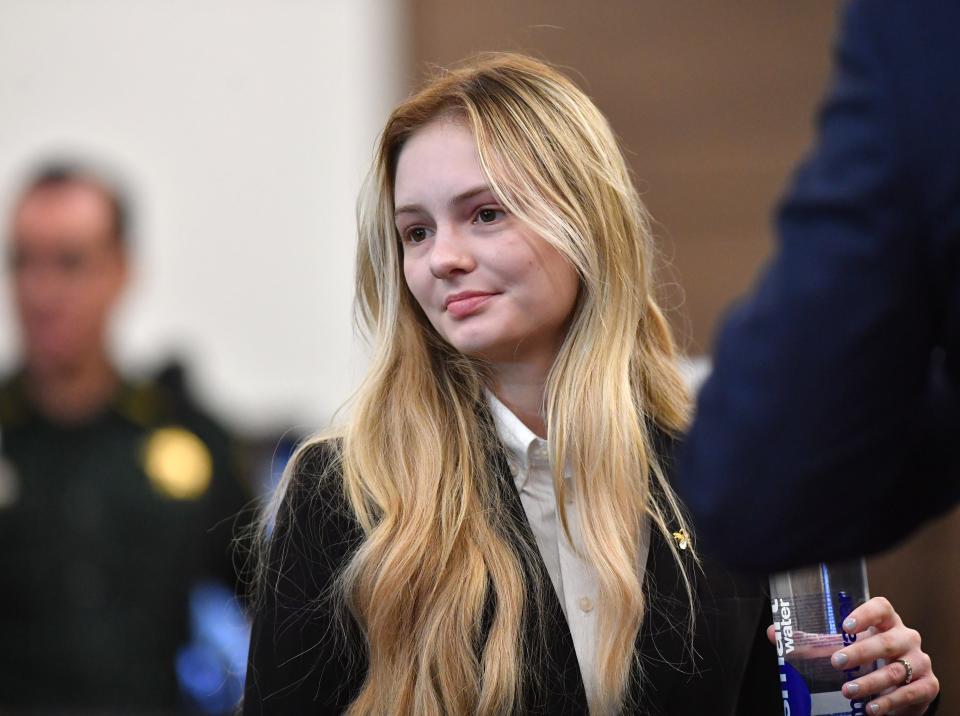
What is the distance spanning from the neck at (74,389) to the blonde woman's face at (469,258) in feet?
6.79

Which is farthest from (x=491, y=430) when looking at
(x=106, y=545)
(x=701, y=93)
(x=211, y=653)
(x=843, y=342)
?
(x=701, y=93)

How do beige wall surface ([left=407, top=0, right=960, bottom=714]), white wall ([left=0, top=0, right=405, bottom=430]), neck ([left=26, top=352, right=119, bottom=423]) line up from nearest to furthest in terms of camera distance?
1. neck ([left=26, top=352, right=119, bottom=423])
2. beige wall surface ([left=407, top=0, right=960, bottom=714])
3. white wall ([left=0, top=0, right=405, bottom=430])

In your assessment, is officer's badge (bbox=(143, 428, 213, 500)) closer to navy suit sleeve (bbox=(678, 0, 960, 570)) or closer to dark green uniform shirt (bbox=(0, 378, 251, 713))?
dark green uniform shirt (bbox=(0, 378, 251, 713))

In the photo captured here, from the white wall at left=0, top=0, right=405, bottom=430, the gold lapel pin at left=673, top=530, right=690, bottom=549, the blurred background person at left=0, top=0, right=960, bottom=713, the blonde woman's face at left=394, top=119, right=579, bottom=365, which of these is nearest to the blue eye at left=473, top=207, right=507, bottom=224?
the blonde woman's face at left=394, top=119, right=579, bottom=365

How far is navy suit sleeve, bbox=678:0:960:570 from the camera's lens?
0.98 m

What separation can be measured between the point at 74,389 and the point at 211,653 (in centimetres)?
92

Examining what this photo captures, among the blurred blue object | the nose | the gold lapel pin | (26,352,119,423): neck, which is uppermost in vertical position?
the nose

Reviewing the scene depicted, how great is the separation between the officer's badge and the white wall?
1.37m

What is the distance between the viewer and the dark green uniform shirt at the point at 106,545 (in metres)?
3.33

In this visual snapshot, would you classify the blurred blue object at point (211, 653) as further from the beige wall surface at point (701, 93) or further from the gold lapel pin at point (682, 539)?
the beige wall surface at point (701, 93)

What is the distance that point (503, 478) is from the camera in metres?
1.88

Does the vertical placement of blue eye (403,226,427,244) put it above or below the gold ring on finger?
above

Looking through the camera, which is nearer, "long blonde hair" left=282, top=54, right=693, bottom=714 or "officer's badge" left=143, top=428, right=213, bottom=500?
"long blonde hair" left=282, top=54, right=693, bottom=714

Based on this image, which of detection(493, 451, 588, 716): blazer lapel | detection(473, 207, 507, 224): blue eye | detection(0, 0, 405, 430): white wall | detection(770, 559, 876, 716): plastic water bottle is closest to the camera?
detection(770, 559, 876, 716): plastic water bottle
